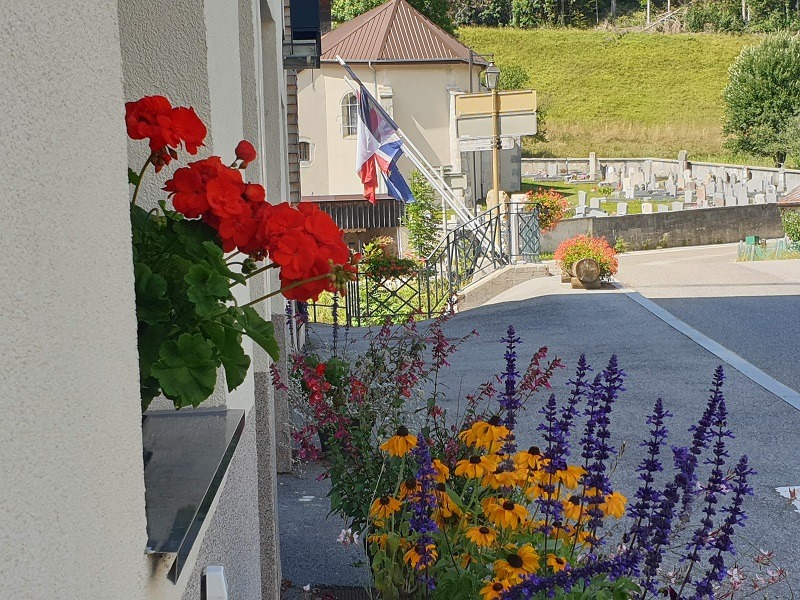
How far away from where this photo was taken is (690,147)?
161ft

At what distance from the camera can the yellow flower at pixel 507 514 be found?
2.82m

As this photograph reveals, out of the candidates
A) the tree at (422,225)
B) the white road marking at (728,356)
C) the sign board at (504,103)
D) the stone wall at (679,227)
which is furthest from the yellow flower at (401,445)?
the stone wall at (679,227)

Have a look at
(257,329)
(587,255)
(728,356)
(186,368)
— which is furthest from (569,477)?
(587,255)

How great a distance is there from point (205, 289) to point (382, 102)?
30.7 m

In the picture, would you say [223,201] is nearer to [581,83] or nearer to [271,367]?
[271,367]

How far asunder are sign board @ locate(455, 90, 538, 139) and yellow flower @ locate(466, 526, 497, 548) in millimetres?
15412

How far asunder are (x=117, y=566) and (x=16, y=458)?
0.37 metres

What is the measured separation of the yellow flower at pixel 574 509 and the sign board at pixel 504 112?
49.8 ft

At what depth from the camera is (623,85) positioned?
58.5 m

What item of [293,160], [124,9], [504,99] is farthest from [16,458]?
[504,99]

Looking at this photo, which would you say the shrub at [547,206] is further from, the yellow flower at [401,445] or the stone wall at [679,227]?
the yellow flower at [401,445]

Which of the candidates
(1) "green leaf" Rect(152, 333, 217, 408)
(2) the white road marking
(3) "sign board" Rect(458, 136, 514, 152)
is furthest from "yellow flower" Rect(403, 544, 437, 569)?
(3) "sign board" Rect(458, 136, 514, 152)

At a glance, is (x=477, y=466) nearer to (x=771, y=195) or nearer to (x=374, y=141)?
(x=374, y=141)

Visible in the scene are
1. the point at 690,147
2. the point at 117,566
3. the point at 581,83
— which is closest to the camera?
the point at 117,566
